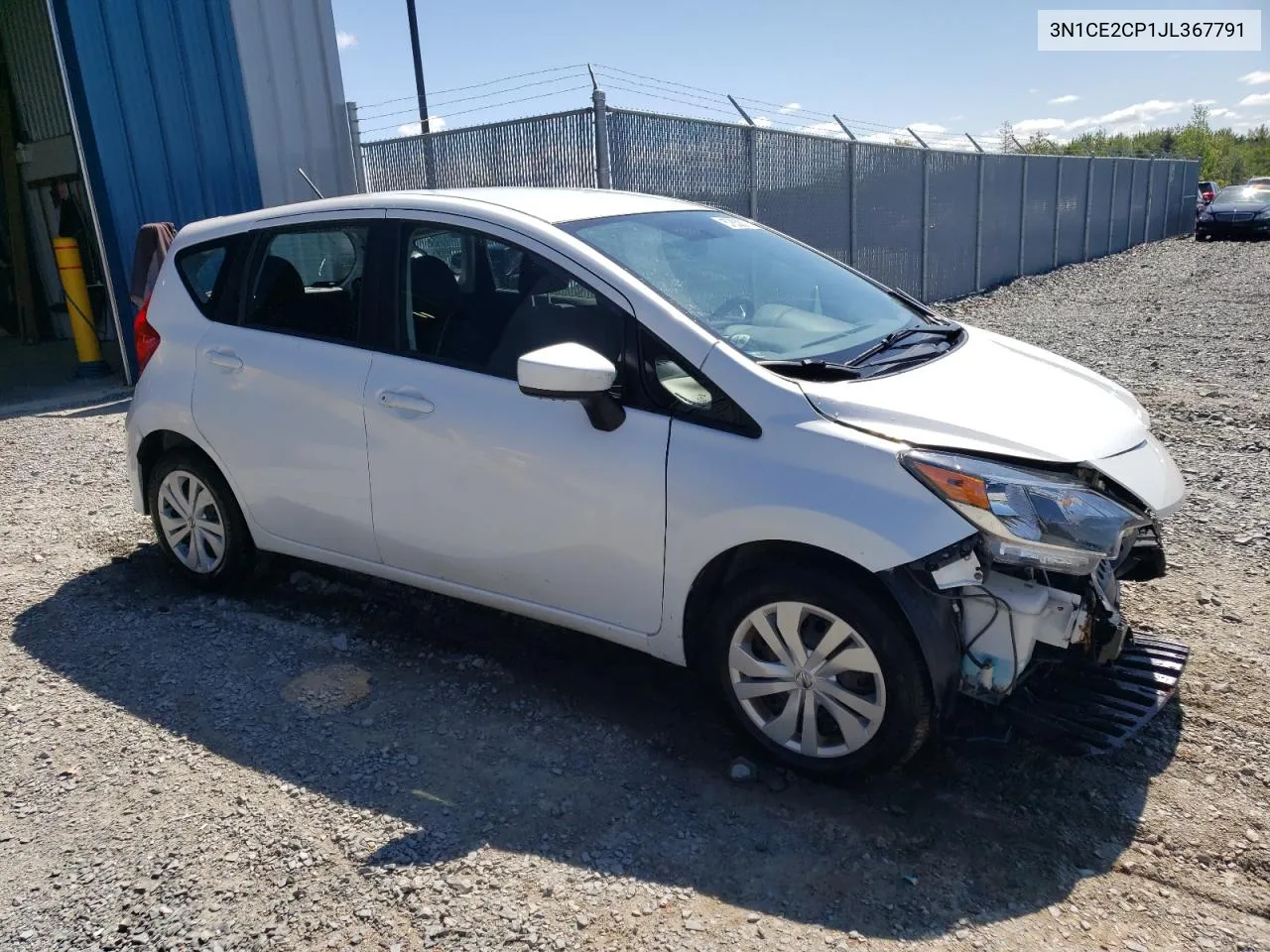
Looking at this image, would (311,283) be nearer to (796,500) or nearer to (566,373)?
(566,373)

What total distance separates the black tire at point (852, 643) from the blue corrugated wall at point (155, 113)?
8807mm

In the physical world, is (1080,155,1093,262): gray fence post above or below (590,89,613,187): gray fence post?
below

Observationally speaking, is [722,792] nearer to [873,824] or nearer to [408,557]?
[873,824]

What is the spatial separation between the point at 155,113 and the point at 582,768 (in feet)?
29.9

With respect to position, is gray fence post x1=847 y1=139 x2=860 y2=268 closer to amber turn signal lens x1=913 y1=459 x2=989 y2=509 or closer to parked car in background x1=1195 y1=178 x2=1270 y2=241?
amber turn signal lens x1=913 y1=459 x2=989 y2=509

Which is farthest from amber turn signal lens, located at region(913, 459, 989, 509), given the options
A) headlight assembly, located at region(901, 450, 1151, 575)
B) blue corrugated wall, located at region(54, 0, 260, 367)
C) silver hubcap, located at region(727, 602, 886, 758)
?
blue corrugated wall, located at region(54, 0, 260, 367)

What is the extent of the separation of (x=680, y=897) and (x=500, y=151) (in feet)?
28.4

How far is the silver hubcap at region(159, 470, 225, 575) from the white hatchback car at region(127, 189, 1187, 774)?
135 millimetres

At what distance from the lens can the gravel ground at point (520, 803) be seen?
2635 millimetres

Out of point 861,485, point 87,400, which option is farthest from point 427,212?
point 87,400

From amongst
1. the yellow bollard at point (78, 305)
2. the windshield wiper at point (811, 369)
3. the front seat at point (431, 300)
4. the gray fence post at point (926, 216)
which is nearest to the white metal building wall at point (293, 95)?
the yellow bollard at point (78, 305)

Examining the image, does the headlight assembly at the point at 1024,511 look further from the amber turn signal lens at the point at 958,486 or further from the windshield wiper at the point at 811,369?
the windshield wiper at the point at 811,369

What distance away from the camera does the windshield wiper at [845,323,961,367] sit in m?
3.38

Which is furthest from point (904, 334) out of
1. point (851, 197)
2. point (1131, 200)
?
point (1131, 200)
